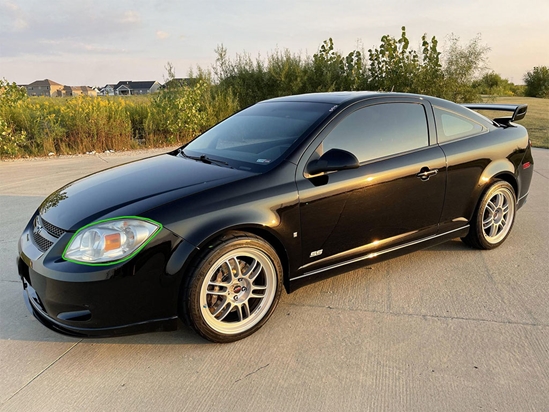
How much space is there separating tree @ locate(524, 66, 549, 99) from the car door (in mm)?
35667

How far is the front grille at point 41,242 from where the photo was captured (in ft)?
8.88

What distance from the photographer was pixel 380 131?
351 centimetres

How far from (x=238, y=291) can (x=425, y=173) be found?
181cm

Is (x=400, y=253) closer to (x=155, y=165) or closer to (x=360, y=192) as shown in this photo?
(x=360, y=192)

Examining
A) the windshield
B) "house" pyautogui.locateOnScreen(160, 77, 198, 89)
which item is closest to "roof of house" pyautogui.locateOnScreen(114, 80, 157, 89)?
"house" pyautogui.locateOnScreen(160, 77, 198, 89)

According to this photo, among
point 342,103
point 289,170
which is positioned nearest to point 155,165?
point 289,170

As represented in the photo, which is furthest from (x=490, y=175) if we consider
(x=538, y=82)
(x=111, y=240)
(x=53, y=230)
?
(x=538, y=82)

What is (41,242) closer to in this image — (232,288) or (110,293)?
(110,293)

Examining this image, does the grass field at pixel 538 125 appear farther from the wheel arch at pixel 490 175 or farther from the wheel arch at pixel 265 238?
the wheel arch at pixel 265 238

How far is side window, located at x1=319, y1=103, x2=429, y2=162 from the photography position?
3320mm

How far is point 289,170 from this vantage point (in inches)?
119

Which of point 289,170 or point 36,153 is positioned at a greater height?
point 289,170

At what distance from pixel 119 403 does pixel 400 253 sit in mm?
2356

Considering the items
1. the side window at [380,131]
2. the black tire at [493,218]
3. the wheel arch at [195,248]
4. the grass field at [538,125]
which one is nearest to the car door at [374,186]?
the side window at [380,131]
